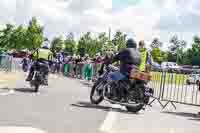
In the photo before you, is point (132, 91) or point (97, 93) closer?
point (132, 91)

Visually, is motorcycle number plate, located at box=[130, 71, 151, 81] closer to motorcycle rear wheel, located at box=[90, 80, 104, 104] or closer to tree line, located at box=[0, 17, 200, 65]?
motorcycle rear wheel, located at box=[90, 80, 104, 104]

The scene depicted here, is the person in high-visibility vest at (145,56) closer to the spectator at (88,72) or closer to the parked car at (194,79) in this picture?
the parked car at (194,79)

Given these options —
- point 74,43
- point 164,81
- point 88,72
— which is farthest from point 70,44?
point 164,81

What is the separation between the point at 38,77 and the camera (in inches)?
667

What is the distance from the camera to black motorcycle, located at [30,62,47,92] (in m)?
16.8

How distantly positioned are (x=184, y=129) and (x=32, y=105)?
12.2 ft

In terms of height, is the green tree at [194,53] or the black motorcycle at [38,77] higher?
the black motorcycle at [38,77]

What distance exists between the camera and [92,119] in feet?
34.0

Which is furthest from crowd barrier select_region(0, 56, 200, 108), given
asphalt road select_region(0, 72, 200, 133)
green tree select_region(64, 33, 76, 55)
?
green tree select_region(64, 33, 76, 55)

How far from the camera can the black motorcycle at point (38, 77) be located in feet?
55.3

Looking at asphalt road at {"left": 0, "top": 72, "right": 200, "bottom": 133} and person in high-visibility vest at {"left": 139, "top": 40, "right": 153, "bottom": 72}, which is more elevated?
person in high-visibility vest at {"left": 139, "top": 40, "right": 153, "bottom": 72}

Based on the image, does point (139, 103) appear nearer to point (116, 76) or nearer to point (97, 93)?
point (116, 76)

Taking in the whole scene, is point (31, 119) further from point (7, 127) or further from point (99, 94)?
point (99, 94)

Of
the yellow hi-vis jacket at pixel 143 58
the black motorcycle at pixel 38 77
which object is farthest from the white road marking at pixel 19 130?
the black motorcycle at pixel 38 77
